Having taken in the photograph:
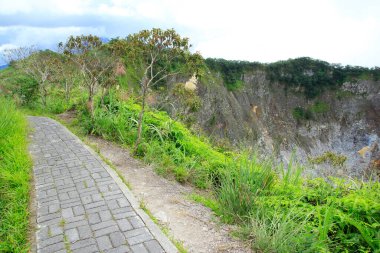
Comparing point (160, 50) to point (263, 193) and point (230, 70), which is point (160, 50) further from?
point (230, 70)

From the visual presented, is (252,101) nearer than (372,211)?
No

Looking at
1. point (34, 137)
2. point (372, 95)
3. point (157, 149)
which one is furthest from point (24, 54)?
point (372, 95)

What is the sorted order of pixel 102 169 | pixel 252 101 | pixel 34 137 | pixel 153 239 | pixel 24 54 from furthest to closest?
pixel 252 101 → pixel 24 54 → pixel 34 137 → pixel 102 169 → pixel 153 239

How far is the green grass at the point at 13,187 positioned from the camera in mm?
3729

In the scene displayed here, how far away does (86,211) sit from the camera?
4297 mm

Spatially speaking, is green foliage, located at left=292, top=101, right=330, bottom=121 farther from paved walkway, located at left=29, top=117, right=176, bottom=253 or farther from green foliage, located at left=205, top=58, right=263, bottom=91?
paved walkway, located at left=29, top=117, right=176, bottom=253

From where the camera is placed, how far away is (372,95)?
59.7 m

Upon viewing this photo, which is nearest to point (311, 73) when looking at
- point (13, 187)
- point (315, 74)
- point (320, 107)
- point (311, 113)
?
point (315, 74)

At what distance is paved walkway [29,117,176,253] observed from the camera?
359cm

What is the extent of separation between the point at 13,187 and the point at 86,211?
4.85 feet

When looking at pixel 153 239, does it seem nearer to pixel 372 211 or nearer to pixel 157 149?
pixel 372 211

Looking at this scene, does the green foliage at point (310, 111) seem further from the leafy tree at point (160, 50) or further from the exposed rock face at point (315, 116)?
the leafy tree at point (160, 50)

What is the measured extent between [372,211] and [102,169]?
4.28 meters

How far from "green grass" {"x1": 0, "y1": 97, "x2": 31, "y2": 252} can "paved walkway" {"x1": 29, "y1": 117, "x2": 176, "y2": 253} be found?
18cm
